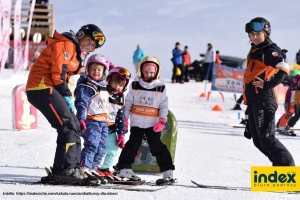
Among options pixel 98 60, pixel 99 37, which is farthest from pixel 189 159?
pixel 99 37

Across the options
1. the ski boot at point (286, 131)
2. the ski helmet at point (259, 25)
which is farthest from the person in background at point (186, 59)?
the ski helmet at point (259, 25)

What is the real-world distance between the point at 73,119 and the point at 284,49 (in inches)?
96.0

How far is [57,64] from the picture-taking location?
14.2 feet

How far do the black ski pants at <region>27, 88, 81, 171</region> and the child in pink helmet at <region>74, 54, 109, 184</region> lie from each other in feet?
0.61

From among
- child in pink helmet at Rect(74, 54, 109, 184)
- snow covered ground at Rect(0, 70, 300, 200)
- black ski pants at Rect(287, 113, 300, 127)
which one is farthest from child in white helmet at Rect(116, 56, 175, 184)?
black ski pants at Rect(287, 113, 300, 127)

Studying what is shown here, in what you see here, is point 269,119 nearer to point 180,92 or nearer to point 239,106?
point 239,106

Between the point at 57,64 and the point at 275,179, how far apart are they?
2.44 meters

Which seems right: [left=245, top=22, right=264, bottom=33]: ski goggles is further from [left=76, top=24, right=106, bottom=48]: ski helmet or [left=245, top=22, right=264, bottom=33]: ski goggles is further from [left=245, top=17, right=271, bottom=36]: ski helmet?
[left=76, top=24, right=106, bottom=48]: ski helmet

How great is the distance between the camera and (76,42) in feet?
14.8

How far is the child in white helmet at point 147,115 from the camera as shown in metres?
5.07

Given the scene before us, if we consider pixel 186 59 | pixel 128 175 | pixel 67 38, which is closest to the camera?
pixel 67 38

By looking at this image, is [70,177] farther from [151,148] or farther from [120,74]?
[120,74]

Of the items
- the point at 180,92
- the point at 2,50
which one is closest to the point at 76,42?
the point at 2,50

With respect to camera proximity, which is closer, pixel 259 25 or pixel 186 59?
pixel 259 25
